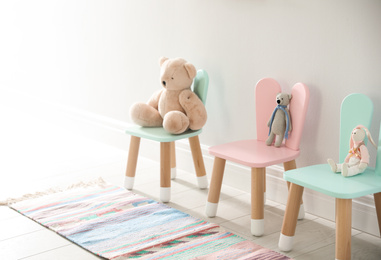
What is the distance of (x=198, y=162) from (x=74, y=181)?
2.12 feet

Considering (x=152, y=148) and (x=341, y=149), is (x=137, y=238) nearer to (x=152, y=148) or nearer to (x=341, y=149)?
(x=341, y=149)

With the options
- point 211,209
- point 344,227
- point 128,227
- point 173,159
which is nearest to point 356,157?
point 344,227

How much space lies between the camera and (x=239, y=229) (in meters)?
2.22

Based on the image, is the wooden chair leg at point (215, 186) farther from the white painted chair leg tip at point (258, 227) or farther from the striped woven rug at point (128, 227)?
the white painted chair leg tip at point (258, 227)

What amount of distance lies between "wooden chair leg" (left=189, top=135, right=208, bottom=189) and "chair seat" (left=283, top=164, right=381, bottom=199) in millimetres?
728

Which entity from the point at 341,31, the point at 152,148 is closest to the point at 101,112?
the point at 152,148

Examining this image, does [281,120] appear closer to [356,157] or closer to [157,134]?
[356,157]

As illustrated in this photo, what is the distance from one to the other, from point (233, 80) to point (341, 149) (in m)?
0.71

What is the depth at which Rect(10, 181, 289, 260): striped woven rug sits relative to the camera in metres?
2.00

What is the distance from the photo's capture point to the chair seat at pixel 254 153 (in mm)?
2127

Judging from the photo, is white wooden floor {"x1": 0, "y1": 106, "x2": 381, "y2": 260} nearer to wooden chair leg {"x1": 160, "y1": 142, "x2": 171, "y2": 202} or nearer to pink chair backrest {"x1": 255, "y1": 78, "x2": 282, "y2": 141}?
wooden chair leg {"x1": 160, "y1": 142, "x2": 171, "y2": 202}

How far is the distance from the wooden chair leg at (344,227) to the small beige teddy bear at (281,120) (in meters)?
0.53

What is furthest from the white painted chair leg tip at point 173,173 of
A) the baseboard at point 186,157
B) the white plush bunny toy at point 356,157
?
the white plush bunny toy at point 356,157

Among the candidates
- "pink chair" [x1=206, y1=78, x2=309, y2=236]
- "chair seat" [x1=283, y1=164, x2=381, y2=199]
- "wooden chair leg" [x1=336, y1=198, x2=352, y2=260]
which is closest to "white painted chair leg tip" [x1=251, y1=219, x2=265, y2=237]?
"pink chair" [x1=206, y1=78, x2=309, y2=236]
